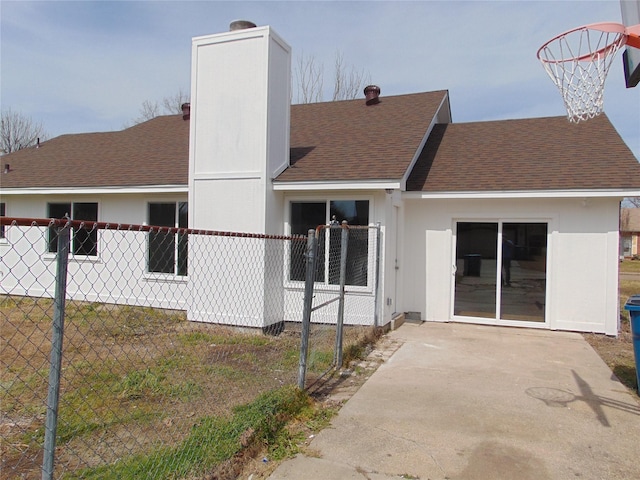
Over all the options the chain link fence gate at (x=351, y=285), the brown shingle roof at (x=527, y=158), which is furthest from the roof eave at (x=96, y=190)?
the brown shingle roof at (x=527, y=158)

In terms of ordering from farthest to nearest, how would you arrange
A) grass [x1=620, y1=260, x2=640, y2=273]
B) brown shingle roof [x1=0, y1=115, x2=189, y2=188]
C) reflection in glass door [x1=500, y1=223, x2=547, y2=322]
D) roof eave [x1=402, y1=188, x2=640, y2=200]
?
grass [x1=620, y1=260, x2=640, y2=273]
brown shingle roof [x1=0, y1=115, x2=189, y2=188]
reflection in glass door [x1=500, y1=223, x2=547, y2=322]
roof eave [x1=402, y1=188, x2=640, y2=200]

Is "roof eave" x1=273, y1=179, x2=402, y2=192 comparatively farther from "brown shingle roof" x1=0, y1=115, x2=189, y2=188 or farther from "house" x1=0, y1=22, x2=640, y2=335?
"brown shingle roof" x1=0, y1=115, x2=189, y2=188

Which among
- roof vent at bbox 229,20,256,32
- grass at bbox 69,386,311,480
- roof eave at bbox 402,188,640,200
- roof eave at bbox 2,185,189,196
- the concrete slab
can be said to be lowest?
the concrete slab

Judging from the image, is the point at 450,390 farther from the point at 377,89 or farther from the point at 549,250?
the point at 377,89

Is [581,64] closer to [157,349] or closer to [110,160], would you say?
[157,349]

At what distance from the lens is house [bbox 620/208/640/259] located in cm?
4651

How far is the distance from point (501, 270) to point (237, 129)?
6.24 metres

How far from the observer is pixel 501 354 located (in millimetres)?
7555

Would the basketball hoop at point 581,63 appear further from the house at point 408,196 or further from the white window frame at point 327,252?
the white window frame at point 327,252

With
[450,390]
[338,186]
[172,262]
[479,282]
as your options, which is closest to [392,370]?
[450,390]

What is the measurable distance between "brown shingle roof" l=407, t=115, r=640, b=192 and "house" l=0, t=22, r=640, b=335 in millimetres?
47

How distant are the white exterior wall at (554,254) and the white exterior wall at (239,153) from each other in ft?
10.6

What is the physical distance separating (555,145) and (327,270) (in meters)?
6.28

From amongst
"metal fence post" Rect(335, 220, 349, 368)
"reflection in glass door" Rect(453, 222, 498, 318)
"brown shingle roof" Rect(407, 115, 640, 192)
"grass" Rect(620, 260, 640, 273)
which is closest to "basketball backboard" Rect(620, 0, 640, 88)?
"metal fence post" Rect(335, 220, 349, 368)
